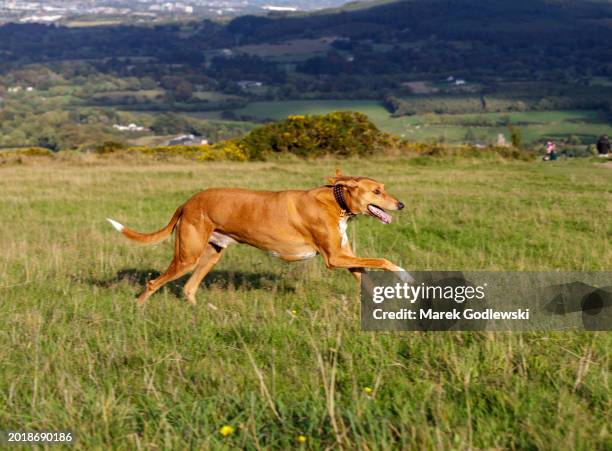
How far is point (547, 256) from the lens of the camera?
936 centimetres

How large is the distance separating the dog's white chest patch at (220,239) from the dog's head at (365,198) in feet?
3.86

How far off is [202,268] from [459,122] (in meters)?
62.8

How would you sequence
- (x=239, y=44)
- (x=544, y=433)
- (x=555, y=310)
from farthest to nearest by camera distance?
1. (x=239, y=44)
2. (x=555, y=310)
3. (x=544, y=433)

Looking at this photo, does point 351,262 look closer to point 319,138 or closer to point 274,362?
point 274,362

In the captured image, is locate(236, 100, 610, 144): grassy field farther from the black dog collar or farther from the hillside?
the black dog collar

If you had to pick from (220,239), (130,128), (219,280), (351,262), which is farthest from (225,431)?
(130,128)

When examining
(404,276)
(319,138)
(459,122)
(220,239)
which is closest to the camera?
(404,276)

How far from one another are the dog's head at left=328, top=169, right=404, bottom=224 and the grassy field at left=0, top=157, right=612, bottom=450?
2.55 feet

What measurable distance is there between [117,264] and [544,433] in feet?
19.8

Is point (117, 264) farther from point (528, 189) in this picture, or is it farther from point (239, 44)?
point (239, 44)

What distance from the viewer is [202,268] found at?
25.3ft

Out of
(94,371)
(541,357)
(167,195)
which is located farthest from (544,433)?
(167,195)

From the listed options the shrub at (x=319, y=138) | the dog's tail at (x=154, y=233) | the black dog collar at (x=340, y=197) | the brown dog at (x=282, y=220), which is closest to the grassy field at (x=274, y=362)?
the brown dog at (x=282, y=220)

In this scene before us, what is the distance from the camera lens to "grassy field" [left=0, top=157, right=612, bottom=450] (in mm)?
4023
